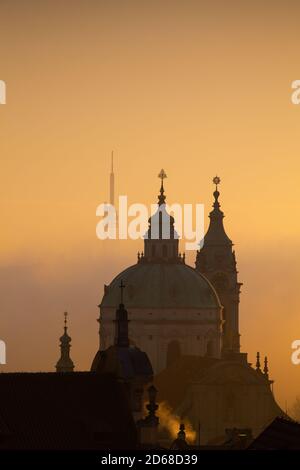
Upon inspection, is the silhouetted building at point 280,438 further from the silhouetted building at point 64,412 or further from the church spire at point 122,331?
the church spire at point 122,331

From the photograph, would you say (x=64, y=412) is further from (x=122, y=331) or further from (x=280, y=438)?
(x=280, y=438)

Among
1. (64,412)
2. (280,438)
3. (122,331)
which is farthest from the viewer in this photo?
(122,331)

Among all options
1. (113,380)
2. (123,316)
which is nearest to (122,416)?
(113,380)

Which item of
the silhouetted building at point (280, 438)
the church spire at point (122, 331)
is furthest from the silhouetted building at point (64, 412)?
the silhouetted building at point (280, 438)

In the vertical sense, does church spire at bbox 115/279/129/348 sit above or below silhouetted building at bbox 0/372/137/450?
above

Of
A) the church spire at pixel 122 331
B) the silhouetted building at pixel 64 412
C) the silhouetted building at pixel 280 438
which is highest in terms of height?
the church spire at pixel 122 331

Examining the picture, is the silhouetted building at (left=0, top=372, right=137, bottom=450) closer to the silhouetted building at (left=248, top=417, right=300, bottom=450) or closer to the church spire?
the church spire

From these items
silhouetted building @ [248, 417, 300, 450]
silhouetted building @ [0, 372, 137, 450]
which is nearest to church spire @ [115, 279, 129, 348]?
silhouetted building @ [0, 372, 137, 450]

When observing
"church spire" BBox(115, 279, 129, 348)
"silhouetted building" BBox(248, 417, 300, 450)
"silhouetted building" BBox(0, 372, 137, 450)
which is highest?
"church spire" BBox(115, 279, 129, 348)

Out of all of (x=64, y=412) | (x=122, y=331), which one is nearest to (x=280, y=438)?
(x=64, y=412)
